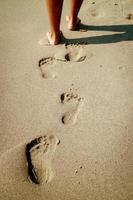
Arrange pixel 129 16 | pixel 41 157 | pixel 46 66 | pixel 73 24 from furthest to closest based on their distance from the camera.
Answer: pixel 129 16, pixel 73 24, pixel 46 66, pixel 41 157

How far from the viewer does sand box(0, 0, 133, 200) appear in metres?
1.44

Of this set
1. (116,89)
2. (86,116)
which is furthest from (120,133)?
(116,89)

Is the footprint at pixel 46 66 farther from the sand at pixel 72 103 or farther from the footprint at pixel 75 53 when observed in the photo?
the footprint at pixel 75 53

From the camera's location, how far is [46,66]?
2.06 metres

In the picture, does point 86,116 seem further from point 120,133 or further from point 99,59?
point 99,59

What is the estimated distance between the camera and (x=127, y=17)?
248 centimetres

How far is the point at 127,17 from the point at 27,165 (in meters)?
1.72

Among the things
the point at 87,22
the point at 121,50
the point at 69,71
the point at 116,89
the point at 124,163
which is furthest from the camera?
the point at 87,22

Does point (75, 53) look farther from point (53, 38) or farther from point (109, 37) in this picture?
point (109, 37)

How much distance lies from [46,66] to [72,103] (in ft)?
1.43

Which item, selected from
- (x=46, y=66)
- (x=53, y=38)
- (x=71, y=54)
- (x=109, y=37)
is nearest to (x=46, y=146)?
(x=46, y=66)

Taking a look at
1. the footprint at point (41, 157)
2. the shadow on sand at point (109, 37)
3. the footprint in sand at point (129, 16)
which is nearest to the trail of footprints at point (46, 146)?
the footprint at point (41, 157)

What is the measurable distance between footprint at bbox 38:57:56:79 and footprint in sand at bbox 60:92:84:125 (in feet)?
0.72

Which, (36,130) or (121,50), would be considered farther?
(121,50)
